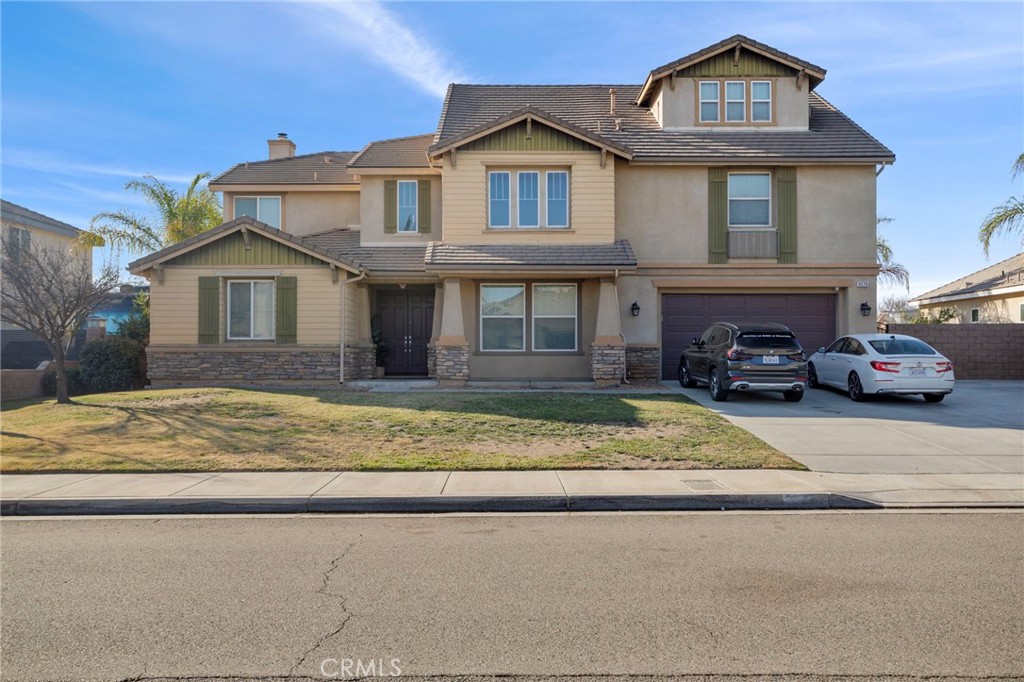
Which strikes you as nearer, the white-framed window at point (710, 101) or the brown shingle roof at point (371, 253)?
the brown shingle roof at point (371, 253)

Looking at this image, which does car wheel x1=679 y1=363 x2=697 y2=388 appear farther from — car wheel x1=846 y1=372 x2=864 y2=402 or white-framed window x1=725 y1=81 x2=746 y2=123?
white-framed window x1=725 y1=81 x2=746 y2=123

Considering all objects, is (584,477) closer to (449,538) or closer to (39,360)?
(449,538)

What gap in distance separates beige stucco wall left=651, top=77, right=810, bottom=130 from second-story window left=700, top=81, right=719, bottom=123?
0.61 feet

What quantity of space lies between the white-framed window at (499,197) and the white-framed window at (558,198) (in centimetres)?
108

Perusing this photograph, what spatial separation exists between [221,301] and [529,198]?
859 centimetres

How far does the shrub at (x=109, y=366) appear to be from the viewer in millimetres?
19641

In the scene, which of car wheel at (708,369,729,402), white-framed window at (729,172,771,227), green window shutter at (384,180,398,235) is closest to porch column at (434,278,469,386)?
green window shutter at (384,180,398,235)

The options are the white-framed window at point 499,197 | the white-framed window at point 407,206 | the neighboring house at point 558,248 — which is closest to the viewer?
the neighboring house at point 558,248

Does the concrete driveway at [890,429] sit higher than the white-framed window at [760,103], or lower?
lower

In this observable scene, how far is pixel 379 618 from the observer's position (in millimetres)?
4824

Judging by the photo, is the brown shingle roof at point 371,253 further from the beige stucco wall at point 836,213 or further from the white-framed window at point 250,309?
the beige stucco wall at point 836,213

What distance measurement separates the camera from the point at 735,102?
20.8 meters

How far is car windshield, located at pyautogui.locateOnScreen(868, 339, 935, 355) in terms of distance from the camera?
610 inches

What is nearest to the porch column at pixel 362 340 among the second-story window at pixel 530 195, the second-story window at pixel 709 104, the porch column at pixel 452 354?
the porch column at pixel 452 354
